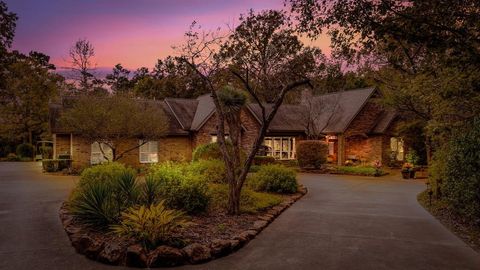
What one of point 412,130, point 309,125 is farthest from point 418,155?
point 309,125

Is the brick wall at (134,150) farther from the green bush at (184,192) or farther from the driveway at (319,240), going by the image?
the green bush at (184,192)

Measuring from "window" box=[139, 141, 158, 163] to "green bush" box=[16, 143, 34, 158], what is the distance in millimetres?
22550

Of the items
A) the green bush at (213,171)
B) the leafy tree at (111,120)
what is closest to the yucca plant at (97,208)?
the green bush at (213,171)

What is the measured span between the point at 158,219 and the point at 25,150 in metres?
43.2

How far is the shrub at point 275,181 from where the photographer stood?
15.4 metres

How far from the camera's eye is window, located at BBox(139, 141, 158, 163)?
29.0 meters

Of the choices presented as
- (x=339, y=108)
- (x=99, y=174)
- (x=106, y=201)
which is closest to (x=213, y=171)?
(x=99, y=174)

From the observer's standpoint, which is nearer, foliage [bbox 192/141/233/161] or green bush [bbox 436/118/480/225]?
green bush [bbox 436/118/480/225]

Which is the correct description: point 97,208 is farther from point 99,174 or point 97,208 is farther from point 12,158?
point 12,158

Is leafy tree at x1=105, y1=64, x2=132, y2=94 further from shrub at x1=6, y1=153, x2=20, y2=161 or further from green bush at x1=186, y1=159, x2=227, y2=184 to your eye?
green bush at x1=186, y1=159, x2=227, y2=184

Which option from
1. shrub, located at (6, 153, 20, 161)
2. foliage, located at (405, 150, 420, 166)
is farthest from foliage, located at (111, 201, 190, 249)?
shrub, located at (6, 153, 20, 161)

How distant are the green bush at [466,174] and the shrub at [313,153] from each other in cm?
1614

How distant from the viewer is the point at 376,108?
32031 millimetres

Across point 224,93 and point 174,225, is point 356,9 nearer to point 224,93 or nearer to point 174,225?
point 174,225
